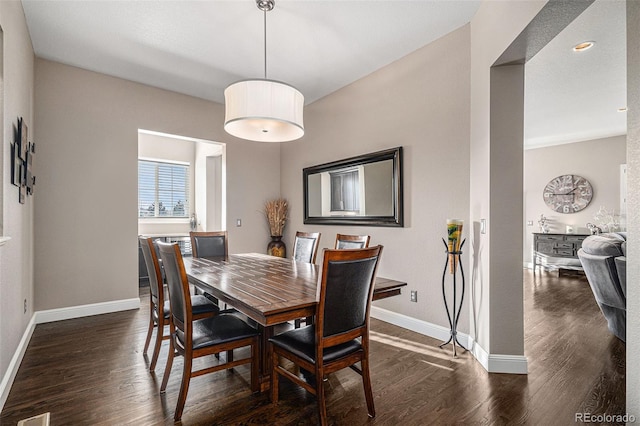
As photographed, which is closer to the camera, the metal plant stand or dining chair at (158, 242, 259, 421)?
dining chair at (158, 242, 259, 421)

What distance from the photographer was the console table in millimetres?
6032

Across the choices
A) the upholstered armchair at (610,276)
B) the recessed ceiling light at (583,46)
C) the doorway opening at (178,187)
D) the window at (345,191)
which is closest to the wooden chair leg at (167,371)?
the window at (345,191)

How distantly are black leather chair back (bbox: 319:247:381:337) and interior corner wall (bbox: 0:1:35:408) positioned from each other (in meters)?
2.08

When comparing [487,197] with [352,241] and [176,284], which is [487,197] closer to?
[352,241]

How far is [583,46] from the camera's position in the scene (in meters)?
3.09

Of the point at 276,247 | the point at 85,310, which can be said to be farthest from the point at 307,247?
the point at 85,310

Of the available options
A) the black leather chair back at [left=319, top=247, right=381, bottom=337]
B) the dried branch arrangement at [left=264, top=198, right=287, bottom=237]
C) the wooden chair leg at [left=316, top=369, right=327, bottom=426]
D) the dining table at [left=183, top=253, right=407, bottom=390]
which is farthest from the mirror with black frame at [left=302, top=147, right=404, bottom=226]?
the wooden chair leg at [left=316, top=369, right=327, bottom=426]

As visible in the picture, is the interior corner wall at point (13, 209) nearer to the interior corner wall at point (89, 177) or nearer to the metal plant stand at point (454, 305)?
the interior corner wall at point (89, 177)

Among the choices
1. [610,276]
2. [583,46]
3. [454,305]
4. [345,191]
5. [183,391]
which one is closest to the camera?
[183,391]

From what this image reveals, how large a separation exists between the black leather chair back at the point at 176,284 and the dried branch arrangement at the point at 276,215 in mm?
3110

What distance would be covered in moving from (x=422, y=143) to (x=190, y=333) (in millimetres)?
2714

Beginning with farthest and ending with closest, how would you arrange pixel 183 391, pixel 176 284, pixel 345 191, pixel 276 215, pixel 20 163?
1. pixel 276 215
2. pixel 345 191
3. pixel 20 163
4. pixel 176 284
5. pixel 183 391

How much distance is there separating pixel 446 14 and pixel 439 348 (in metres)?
2.97

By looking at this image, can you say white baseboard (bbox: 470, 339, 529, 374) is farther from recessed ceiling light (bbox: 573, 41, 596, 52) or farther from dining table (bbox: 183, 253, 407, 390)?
recessed ceiling light (bbox: 573, 41, 596, 52)
